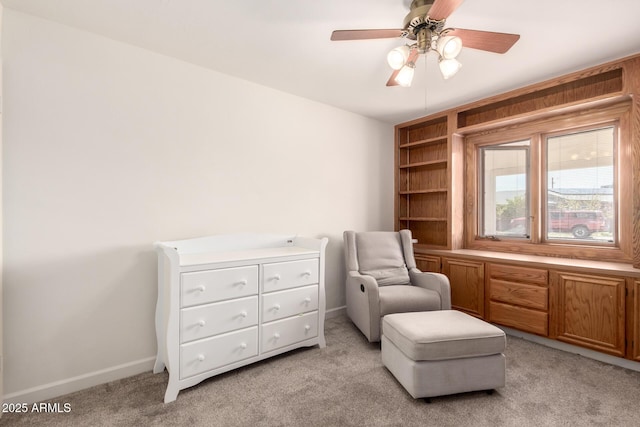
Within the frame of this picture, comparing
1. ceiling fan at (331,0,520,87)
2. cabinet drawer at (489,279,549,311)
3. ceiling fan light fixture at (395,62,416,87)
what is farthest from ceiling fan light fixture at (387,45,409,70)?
cabinet drawer at (489,279,549,311)

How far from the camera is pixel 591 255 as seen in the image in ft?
8.50

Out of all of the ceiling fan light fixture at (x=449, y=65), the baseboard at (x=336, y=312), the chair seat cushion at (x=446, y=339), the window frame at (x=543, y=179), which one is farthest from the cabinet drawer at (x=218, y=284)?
the window frame at (x=543, y=179)

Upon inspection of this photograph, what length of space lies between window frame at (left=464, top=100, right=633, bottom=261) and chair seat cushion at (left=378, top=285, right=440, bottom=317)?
1.21 metres

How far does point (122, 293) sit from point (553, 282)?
342 centimetres

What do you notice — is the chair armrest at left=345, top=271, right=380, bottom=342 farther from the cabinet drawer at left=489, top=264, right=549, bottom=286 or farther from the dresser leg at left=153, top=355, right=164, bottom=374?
the dresser leg at left=153, top=355, right=164, bottom=374

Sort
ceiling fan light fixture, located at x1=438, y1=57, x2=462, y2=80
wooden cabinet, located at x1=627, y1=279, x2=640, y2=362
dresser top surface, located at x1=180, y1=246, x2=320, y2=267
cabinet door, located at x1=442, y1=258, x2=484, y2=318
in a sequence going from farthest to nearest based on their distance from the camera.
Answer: cabinet door, located at x1=442, y1=258, x2=484, y2=318
wooden cabinet, located at x1=627, y1=279, x2=640, y2=362
dresser top surface, located at x1=180, y1=246, x2=320, y2=267
ceiling fan light fixture, located at x1=438, y1=57, x2=462, y2=80

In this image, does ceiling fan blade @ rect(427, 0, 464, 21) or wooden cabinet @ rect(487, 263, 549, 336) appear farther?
wooden cabinet @ rect(487, 263, 549, 336)

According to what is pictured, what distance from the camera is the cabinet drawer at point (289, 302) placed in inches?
87.6

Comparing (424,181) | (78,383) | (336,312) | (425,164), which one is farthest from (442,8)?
(78,383)

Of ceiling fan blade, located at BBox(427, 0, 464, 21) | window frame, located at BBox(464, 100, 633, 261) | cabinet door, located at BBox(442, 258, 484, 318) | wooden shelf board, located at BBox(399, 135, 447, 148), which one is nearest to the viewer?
ceiling fan blade, located at BBox(427, 0, 464, 21)

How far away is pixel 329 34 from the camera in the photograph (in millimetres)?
1954

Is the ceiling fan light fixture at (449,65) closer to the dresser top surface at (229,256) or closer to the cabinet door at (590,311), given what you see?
the dresser top surface at (229,256)

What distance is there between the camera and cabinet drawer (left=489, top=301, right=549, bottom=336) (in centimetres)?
254

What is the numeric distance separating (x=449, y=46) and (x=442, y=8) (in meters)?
0.22
